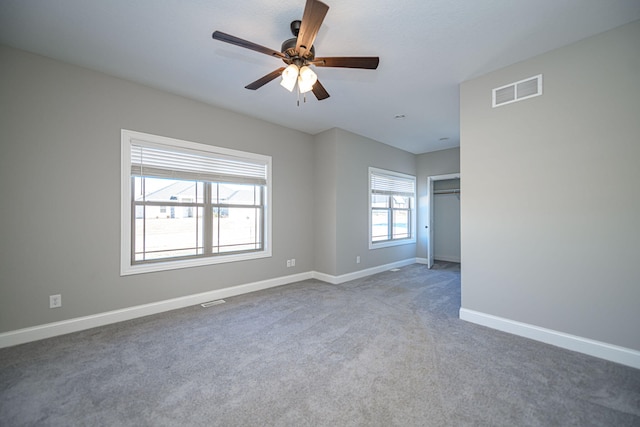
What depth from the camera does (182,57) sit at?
2.67m

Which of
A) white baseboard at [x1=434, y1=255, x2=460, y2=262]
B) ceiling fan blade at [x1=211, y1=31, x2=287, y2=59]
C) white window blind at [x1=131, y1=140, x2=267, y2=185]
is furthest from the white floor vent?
white baseboard at [x1=434, y1=255, x2=460, y2=262]

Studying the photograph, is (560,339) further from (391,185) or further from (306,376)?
(391,185)

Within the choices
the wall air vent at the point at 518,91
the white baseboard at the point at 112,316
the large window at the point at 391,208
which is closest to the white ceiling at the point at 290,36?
the wall air vent at the point at 518,91

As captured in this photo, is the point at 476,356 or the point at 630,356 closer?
the point at 630,356

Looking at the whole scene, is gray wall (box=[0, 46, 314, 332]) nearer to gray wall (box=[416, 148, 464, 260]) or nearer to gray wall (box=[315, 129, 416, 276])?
gray wall (box=[315, 129, 416, 276])

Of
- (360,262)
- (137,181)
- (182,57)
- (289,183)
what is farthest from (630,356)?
(137,181)

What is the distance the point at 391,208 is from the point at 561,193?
3.79m

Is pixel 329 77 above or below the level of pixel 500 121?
above

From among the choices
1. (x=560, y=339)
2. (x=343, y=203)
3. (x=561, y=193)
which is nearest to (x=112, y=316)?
(x=343, y=203)

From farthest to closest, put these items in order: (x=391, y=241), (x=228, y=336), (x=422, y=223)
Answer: (x=422, y=223) → (x=391, y=241) → (x=228, y=336)

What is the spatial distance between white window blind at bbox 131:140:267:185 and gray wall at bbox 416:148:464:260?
167 inches

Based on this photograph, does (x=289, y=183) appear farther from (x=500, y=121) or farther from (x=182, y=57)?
(x=500, y=121)

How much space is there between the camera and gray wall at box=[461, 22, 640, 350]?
2.22 m

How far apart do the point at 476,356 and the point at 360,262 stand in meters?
2.96
